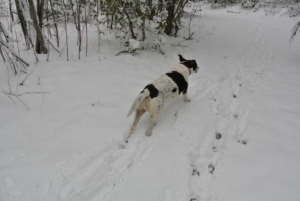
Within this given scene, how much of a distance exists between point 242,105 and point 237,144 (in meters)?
1.22

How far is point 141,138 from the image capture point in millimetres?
2770

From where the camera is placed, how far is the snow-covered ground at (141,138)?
2045 mm

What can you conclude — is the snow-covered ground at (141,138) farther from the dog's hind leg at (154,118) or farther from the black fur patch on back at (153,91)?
the black fur patch on back at (153,91)

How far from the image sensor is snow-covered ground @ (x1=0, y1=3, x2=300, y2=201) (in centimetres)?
204

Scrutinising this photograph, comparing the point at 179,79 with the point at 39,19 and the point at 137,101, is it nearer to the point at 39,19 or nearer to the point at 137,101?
the point at 137,101

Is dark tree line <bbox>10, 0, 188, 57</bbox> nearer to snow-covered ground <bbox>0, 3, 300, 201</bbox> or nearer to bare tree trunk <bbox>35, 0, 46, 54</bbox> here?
bare tree trunk <bbox>35, 0, 46, 54</bbox>

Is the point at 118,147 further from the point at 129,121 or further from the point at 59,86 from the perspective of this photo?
the point at 59,86

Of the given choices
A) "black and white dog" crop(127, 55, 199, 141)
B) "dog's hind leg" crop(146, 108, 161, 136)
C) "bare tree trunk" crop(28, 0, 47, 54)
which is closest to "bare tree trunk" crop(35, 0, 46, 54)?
"bare tree trunk" crop(28, 0, 47, 54)

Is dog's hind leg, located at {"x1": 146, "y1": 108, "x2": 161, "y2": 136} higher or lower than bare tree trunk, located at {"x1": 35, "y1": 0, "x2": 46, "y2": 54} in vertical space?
lower

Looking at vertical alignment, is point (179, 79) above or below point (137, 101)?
above

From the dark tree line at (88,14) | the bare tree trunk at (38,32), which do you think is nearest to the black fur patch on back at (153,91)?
the dark tree line at (88,14)

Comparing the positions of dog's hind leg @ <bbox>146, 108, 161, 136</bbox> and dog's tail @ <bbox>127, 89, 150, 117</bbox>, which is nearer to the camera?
dog's tail @ <bbox>127, 89, 150, 117</bbox>

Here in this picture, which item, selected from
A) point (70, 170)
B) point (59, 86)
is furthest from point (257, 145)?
point (59, 86)

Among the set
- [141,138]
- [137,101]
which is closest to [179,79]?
[137,101]
